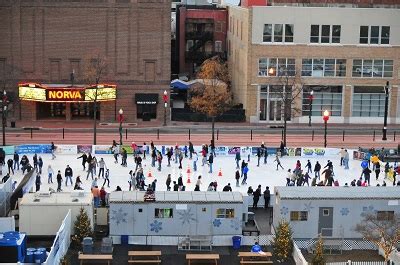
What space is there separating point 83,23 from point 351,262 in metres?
46.9

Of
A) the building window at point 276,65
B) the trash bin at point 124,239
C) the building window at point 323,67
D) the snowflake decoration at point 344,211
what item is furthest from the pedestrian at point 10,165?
the building window at point 323,67

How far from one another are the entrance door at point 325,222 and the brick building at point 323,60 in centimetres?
3679

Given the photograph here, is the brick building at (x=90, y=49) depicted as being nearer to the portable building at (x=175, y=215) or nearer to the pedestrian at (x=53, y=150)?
the pedestrian at (x=53, y=150)

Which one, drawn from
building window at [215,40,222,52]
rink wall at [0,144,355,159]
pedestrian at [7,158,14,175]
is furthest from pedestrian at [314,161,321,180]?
building window at [215,40,222,52]

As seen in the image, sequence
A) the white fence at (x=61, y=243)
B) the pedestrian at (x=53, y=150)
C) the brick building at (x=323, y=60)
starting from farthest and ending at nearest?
the brick building at (x=323, y=60) → the pedestrian at (x=53, y=150) → the white fence at (x=61, y=243)

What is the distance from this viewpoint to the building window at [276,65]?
239ft

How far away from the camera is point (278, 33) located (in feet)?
239

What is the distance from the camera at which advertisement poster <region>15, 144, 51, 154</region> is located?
53188 millimetres

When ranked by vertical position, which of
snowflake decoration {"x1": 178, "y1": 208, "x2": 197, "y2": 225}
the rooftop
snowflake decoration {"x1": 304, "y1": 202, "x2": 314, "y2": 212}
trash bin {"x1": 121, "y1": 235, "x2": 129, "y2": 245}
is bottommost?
trash bin {"x1": 121, "y1": 235, "x2": 129, "y2": 245}

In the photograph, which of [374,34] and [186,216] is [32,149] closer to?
[186,216]

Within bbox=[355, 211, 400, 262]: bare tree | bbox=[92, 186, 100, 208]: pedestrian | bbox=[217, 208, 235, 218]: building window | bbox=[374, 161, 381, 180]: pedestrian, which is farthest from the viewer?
bbox=[374, 161, 381, 180]: pedestrian

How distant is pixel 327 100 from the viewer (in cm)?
7450

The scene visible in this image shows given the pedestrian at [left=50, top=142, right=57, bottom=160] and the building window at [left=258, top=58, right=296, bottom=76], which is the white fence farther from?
the building window at [left=258, top=58, right=296, bottom=76]

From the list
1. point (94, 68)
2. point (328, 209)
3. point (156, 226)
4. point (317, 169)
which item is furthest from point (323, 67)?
point (156, 226)
